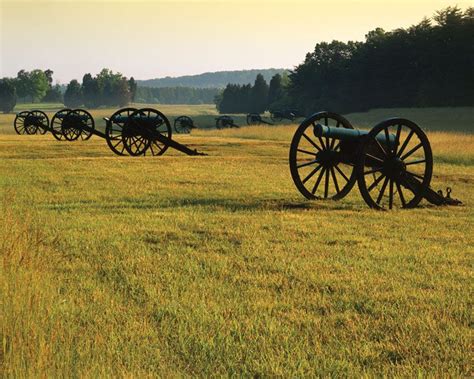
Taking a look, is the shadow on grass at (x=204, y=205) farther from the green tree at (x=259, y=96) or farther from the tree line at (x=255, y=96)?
the green tree at (x=259, y=96)

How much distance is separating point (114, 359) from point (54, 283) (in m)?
2.07

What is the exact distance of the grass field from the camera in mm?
4164

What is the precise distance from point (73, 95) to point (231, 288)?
17333 centimetres

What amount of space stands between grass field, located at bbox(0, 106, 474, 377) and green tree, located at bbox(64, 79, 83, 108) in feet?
542

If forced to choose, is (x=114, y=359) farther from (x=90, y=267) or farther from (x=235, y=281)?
(x=90, y=267)

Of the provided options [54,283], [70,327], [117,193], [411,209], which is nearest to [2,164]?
[117,193]

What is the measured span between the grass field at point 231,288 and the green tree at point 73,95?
165 m

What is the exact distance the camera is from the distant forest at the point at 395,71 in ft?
225

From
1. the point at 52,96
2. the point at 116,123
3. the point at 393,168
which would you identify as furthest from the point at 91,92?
the point at 393,168

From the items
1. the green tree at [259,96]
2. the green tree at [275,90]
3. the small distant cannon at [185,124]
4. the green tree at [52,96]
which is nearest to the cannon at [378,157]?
the small distant cannon at [185,124]

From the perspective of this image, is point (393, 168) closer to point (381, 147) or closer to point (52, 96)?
point (381, 147)

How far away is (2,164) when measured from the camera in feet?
65.3

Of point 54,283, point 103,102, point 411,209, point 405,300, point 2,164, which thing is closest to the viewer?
point 405,300

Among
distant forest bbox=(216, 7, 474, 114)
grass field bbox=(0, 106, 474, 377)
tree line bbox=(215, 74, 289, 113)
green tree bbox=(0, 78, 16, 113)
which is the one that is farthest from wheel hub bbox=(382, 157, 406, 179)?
green tree bbox=(0, 78, 16, 113)
